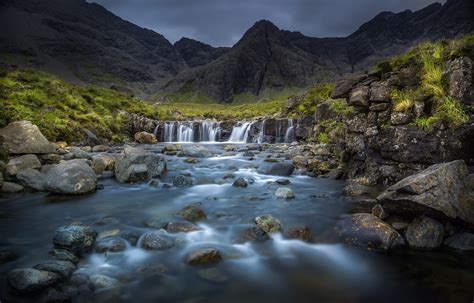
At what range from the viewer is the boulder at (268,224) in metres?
7.77

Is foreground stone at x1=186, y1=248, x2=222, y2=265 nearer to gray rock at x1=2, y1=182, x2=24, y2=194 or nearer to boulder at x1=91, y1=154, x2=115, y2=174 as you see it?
gray rock at x1=2, y1=182, x2=24, y2=194

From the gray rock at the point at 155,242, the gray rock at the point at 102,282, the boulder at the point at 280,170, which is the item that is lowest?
the gray rock at the point at 102,282

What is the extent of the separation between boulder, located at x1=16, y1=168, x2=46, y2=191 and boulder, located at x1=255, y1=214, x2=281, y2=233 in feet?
27.1

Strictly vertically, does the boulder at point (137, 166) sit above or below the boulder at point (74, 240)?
above

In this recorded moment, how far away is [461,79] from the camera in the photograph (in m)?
9.12

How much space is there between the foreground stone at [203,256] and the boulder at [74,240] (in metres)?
2.19

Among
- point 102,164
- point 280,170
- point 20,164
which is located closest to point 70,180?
point 20,164

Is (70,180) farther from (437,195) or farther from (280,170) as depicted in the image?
(437,195)

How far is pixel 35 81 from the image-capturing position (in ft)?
87.5

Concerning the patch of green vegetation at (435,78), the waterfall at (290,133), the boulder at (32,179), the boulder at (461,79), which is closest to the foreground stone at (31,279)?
the boulder at (32,179)

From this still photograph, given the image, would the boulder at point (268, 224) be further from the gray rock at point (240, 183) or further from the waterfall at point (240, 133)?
the waterfall at point (240, 133)

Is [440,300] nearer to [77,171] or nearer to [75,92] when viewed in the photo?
[77,171]

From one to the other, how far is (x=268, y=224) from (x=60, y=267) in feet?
15.7

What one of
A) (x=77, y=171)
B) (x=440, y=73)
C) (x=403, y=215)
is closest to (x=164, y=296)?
(x=403, y=215)
